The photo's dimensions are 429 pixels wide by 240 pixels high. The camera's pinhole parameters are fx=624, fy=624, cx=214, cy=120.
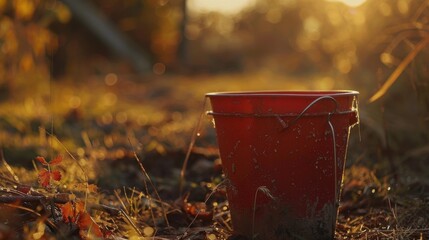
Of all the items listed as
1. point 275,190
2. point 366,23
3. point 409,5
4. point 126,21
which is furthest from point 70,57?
point 275,190

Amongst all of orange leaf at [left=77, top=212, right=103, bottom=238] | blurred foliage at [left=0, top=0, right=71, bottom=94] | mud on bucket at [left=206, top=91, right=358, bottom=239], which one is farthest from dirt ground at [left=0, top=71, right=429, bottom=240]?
blurred foliage at [left=0, top=0, right=71, bottom=94]

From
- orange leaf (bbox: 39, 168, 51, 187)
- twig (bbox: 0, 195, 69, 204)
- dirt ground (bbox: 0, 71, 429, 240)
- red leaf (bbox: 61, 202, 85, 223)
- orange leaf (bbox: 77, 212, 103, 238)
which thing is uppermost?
orange leaf (bbox: 39, 168, 51, 187)

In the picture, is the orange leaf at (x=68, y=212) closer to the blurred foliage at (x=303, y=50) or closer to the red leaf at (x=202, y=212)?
the red leaf at (x=202, y=212)

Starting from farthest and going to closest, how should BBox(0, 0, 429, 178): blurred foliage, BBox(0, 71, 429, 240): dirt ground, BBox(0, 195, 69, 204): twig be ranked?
1. BBox(0, 0, 429, 178): blurred foliage
2. BBox(0, 71, 429, 240): dirt ground
3. BBox(0, 195, 69, 204): twig

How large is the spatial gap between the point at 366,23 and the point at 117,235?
3327mm

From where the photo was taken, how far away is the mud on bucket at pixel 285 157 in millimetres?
2150

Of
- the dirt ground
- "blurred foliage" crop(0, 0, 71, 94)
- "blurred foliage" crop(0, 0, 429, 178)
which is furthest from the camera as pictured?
"blurred foliage" crop(0, 0, 71, 94)

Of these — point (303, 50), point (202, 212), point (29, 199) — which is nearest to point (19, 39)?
point (202, 212)

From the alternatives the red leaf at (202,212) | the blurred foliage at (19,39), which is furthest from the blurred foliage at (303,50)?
the red leaf at (202,212)

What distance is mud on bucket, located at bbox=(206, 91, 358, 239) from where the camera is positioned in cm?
215

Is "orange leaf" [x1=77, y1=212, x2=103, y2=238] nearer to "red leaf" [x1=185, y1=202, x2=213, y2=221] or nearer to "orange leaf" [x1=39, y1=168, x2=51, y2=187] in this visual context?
"orange leaf" [x1=39, y1=168, x2=51, y2=187]

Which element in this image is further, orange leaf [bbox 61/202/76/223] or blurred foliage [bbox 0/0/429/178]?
blurred foliage [bbox 0/0/429/178]

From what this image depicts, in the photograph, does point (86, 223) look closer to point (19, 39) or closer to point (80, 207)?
point (80, 207)

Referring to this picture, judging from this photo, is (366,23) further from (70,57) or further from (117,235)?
(70,57)
